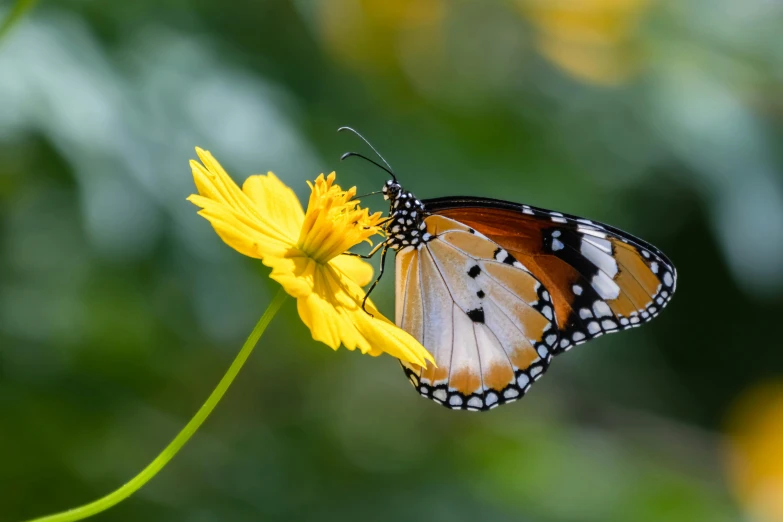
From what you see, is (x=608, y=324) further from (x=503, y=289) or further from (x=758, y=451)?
(x=758, y=451)

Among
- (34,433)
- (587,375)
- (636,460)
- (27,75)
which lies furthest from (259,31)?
(587,375)

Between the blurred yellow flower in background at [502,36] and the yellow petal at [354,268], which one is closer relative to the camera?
the yellow petal at [354,268]

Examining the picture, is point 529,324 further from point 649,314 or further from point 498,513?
point 498,513

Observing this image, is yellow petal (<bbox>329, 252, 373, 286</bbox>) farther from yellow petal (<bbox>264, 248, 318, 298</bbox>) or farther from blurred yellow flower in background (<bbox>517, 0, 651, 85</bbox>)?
blurred yellow flower in background (<bbox>517, 0, 651, 85</bbox>)

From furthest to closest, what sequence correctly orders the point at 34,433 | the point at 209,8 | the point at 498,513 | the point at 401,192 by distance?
1. the point at 498,513
2. the point at 209,8
3. the point at 34,433
4. the point at 401,192

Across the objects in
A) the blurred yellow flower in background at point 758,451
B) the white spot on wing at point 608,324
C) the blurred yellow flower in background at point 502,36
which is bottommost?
the white spot on wing at point 608,324

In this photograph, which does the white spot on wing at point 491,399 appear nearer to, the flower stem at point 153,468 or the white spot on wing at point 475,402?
the white spot on wing at point 475,402

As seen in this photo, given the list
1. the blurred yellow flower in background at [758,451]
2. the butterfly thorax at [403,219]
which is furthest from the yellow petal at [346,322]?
the blurred yellow flower in background at [758,451]

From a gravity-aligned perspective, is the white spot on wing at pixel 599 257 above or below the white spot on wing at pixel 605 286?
above
